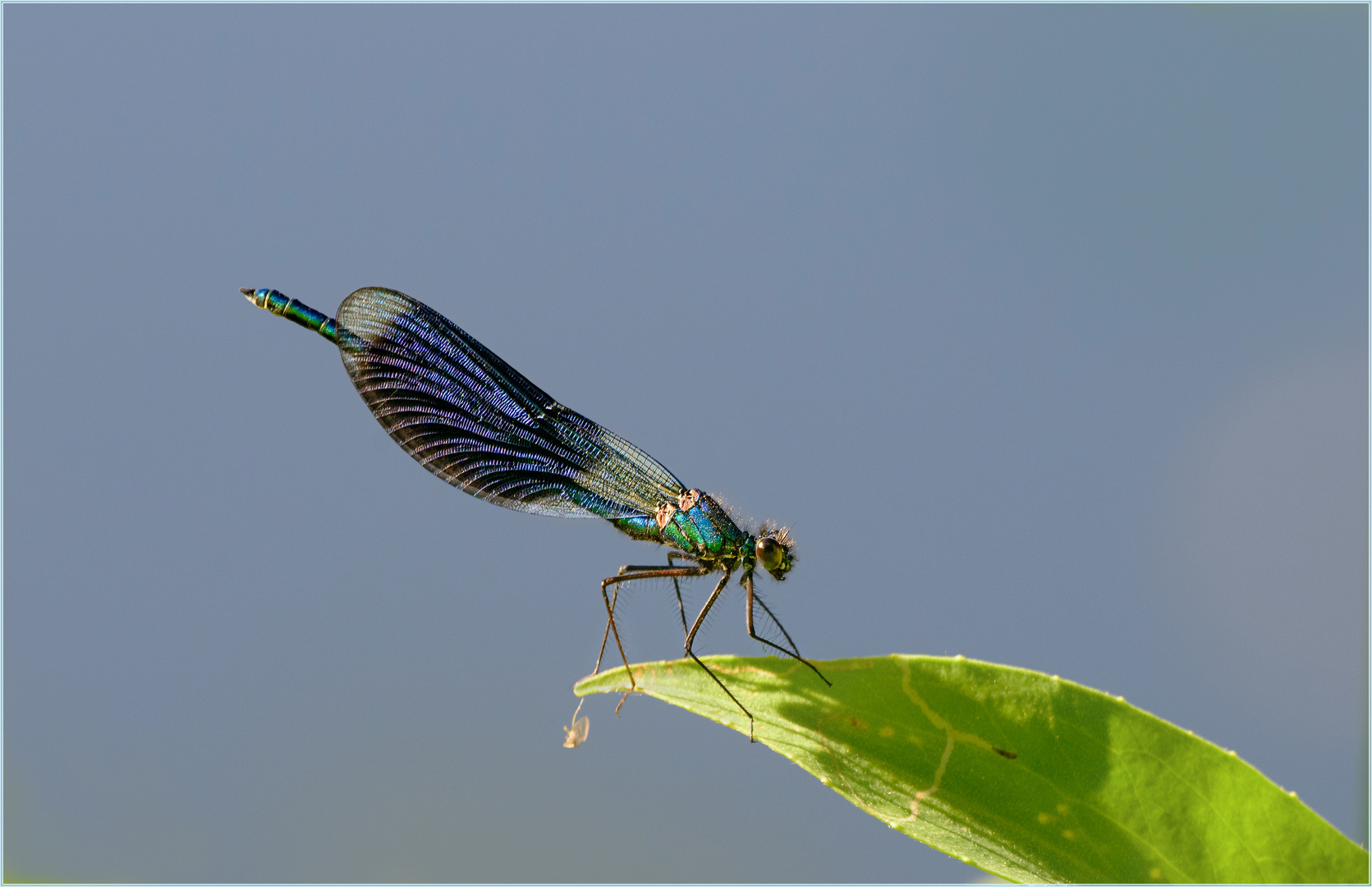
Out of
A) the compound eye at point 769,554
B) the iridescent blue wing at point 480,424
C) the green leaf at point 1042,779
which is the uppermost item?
the iridescent blue wing at point 480,424

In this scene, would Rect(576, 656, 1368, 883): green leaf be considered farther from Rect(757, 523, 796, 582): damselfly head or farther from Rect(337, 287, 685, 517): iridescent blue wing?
Rect(337, 287, 685, 517): iridescent blue wing

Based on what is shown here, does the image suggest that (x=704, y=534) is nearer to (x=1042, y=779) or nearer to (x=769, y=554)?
(x=769, y=554)

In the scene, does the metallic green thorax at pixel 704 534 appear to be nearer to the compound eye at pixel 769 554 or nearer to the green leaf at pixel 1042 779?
the compound eye at pixel 769 554

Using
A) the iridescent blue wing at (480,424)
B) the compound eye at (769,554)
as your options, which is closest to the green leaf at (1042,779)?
the compound eye at (769,554)

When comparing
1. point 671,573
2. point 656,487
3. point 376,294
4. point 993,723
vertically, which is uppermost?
point 376,294

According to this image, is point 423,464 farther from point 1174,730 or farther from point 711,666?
point 1174,730

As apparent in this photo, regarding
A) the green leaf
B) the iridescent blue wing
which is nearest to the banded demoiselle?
the iridescent blue wing

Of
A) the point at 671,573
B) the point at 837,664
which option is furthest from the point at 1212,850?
the point at 671,573

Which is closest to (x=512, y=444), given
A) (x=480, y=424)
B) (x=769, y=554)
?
(x=480, y=424)
